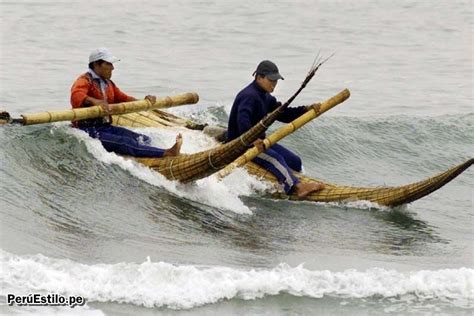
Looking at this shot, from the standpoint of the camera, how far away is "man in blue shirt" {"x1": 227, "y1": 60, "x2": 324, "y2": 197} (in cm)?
1100

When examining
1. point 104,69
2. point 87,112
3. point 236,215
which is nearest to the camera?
point 236,215

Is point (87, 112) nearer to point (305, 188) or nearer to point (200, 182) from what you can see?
point (200, 182)

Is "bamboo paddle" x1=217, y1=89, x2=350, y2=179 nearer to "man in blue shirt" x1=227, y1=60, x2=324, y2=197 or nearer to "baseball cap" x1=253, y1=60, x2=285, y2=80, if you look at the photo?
"man in blue shirt" x1=227, y1=60, x2=324, y2=197

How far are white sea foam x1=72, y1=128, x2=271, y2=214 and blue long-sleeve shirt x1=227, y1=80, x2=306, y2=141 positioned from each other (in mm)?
554

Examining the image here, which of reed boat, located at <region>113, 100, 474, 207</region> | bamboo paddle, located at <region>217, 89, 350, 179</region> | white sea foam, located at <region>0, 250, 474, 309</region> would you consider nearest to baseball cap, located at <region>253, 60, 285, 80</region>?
bamboo paddle, located at <region>217, 89, 350, 179</region>

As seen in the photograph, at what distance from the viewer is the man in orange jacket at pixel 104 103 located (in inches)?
454

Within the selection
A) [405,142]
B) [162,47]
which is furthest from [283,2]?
[405,142]

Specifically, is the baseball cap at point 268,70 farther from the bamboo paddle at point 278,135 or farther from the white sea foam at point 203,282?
the white sea foam at point 203,282

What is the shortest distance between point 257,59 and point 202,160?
44.9 feet

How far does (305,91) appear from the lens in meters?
20.6

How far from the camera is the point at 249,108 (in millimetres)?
11000

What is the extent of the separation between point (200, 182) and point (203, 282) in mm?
3242

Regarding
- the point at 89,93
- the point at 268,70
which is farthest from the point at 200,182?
the point at 89,93

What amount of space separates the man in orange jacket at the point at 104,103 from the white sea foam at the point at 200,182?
11 centimetres
